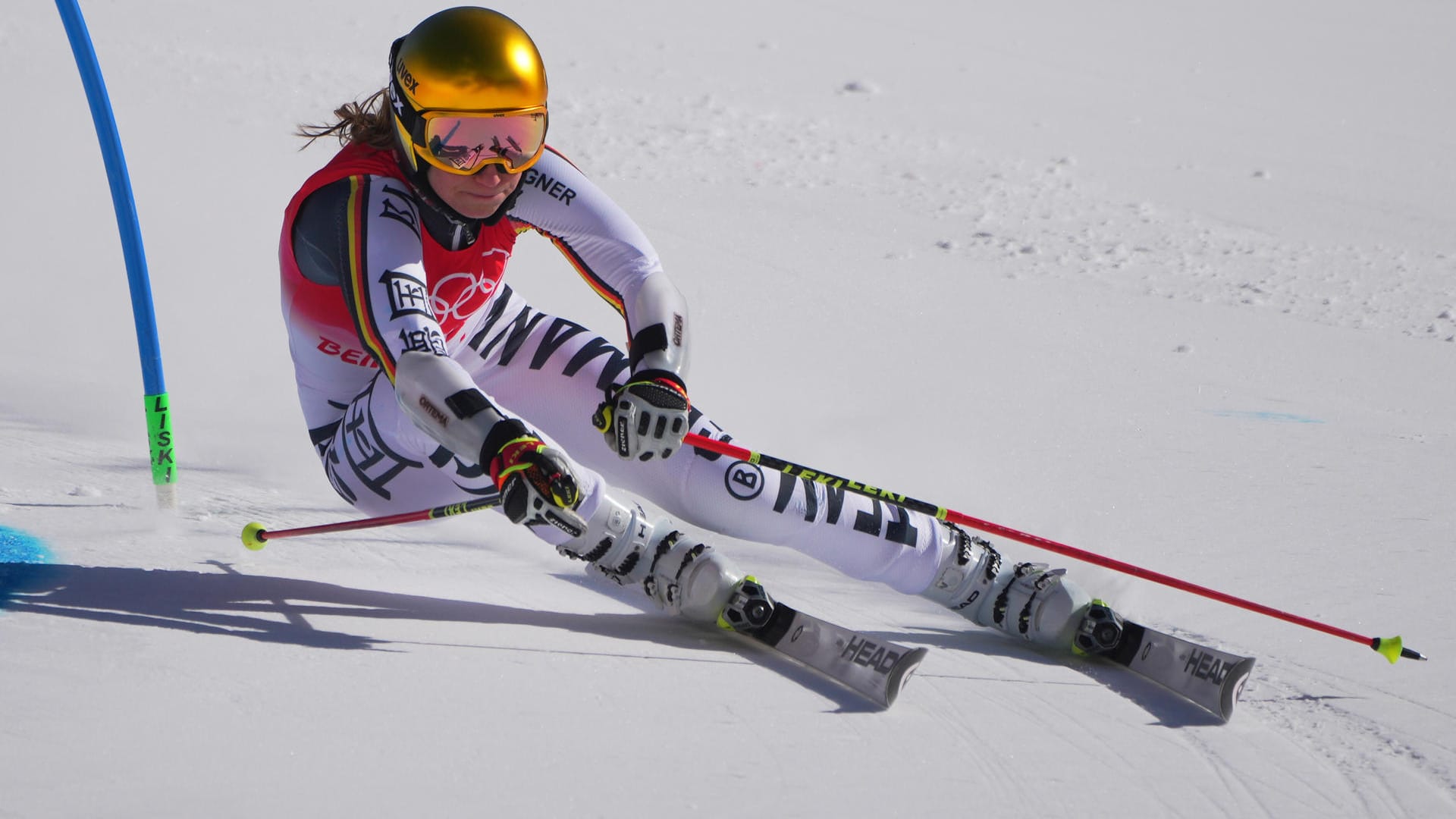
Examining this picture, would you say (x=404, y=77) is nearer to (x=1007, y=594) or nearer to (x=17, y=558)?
(x=17, y=558)

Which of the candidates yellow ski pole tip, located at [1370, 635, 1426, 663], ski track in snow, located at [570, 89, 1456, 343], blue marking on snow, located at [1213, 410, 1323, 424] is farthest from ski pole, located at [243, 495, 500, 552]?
ski track in snow, located at [570, 89, 1456, 343]

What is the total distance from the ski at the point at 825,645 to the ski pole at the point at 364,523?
0.53 m

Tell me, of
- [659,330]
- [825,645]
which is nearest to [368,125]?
[659,330]

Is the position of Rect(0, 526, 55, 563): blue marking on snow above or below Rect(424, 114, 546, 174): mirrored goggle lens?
below

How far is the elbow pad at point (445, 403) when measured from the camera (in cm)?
220

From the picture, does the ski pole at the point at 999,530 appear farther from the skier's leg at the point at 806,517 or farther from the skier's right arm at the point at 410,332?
the skier's right arm at the point at 410,332

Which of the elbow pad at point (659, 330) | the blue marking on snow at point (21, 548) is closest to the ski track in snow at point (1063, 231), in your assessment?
the elbow pad at point (659, 330)

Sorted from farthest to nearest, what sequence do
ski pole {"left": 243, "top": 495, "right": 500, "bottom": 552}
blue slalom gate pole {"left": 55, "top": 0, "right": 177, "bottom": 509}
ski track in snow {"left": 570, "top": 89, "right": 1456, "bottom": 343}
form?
1. ski track in snow {"left": 570, "top": 89, "right": 1456, "bottom": 343}
2. blue slalom gate pole {"left": 55, "top": 0, "right": 177, "bottom": 509}
3. ski pole {"left": 243, "top": 495, "right": 500, "bottom": 552}

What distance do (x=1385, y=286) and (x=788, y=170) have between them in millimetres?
2669

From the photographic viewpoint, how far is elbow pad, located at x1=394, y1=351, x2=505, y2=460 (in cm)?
220

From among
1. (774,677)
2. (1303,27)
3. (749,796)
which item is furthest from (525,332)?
(1303,27)

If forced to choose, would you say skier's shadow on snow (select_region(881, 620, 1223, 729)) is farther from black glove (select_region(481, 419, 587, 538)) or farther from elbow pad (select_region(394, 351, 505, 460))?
elbow pad (select_region(394, 351, 505, 460))

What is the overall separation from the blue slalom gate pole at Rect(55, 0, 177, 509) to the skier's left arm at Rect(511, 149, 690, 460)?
36.3 inches

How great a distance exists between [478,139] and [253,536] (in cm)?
89
